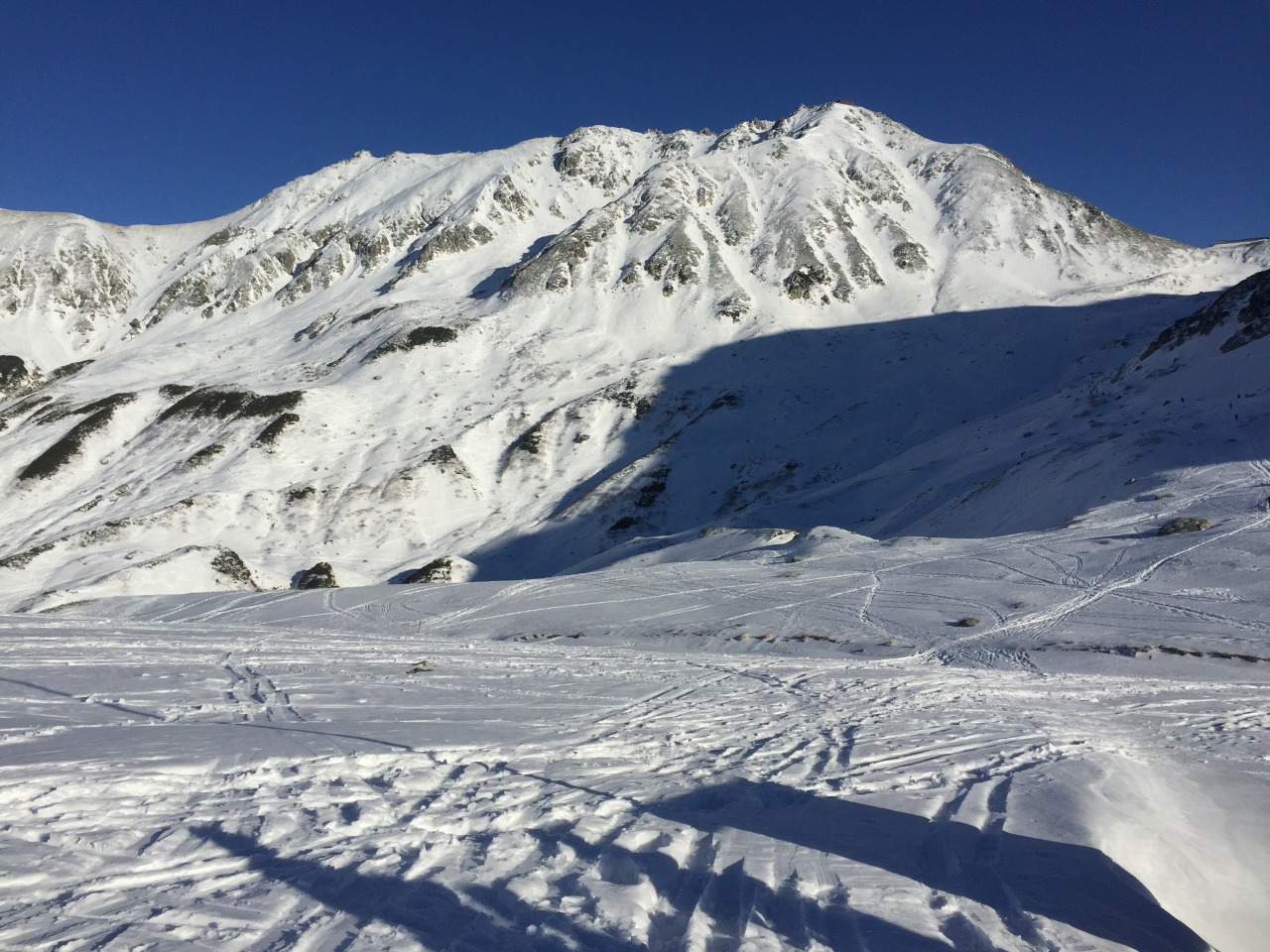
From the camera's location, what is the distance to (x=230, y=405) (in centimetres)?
6919

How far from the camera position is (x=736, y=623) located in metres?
18.7

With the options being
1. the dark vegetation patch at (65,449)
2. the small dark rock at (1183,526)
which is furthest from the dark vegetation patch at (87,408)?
the small dark rock at (1183,526)

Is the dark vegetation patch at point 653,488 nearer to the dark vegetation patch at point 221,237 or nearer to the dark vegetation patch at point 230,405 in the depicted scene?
the dark vegetation patch at point 230,405

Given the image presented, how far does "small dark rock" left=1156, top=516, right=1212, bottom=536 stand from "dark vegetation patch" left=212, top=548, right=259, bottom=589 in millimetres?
44463

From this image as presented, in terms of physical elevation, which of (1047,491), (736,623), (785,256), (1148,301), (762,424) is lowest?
(736,623)

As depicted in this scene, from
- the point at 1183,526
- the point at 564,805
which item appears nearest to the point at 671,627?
the point at 564,805

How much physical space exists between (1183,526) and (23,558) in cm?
6043

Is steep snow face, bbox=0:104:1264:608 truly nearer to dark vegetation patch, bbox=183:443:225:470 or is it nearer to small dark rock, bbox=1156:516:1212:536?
dark vegetation patch, bbox=183:443:225:470

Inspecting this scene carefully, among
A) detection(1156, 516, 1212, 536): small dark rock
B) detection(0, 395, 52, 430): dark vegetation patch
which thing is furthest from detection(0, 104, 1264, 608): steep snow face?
detection(1156, 516, 1212, 536): small dark rock

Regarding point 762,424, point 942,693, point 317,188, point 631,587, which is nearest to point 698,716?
point 942,693

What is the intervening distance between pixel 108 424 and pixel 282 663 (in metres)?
70.9

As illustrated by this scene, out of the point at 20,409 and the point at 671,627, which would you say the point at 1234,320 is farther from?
the point at 20,409

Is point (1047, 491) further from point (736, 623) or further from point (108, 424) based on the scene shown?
point (108, 424)

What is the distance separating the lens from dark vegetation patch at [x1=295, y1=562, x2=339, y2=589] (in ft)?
137
